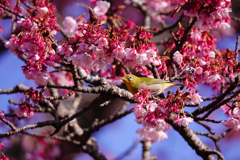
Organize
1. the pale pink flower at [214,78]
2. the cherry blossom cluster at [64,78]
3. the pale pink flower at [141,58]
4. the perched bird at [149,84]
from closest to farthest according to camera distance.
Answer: the pale pink flower at [141,58] → the pale pink flower at [214,78] → the perched bird at [149,84] → the cherry blossom cluster at [64,78]

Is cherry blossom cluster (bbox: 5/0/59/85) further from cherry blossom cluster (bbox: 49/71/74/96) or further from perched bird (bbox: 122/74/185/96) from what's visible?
cherry blossom cluster (bbox: 49/71/74/96)

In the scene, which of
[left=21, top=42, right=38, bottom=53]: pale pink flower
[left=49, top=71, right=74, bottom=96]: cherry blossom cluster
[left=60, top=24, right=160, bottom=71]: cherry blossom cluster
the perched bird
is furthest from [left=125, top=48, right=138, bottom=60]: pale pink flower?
[left=49, top=71, right=74, bottom=96]: cherry blossom cluster

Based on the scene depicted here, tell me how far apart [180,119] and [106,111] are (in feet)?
8.61

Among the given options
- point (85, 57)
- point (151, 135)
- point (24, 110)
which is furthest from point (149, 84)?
point (151, 135)

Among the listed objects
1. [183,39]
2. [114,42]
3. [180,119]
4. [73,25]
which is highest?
[73,25]

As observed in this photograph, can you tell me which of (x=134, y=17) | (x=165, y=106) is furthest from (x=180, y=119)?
(x=134, y=17)

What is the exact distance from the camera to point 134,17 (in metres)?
6.27

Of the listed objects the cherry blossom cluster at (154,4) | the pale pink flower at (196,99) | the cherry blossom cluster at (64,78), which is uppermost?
the cherry blossom cluster at (154,4)

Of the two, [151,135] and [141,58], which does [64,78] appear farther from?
[141,58]

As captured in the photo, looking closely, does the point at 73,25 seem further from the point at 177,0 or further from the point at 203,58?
the point at 177,0

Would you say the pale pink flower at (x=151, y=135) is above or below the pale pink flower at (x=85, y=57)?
above

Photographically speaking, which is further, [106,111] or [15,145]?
[15,145]

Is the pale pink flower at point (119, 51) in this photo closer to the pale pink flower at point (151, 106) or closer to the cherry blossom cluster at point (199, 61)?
the pale pink flower at point (151, 106)

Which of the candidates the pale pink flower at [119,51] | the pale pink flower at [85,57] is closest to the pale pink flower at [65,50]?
the pale pink flower at [85,57]
